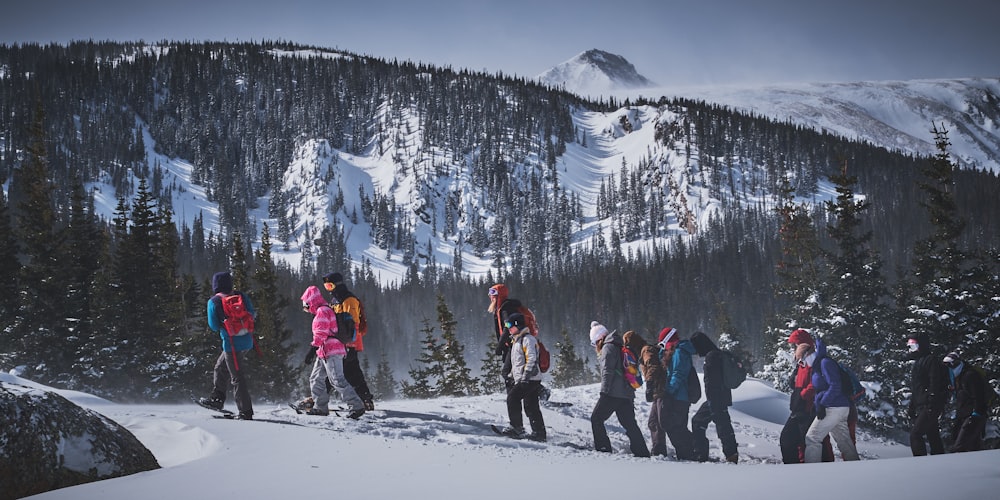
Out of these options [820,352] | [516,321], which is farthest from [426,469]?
[820,352]

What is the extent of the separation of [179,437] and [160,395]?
2053cm

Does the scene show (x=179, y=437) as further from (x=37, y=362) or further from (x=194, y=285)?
(x=194, y=285)

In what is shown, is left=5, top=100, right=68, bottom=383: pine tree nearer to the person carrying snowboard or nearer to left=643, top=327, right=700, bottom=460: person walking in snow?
the person carrying snowboard

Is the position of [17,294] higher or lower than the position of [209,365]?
higher

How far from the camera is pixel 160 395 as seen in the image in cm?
2714

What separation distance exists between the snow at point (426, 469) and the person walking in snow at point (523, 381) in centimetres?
41

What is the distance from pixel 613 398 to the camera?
10336 millimetres

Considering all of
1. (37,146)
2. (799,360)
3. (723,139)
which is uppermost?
(723,139)

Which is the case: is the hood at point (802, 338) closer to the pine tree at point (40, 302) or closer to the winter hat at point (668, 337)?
the winter hat at point (668, 337)

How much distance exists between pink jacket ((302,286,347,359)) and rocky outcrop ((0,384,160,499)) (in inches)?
125

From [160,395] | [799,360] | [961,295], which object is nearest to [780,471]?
[799,360]

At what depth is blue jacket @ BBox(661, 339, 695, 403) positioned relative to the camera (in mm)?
10781

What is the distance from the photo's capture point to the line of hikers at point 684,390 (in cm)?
1009

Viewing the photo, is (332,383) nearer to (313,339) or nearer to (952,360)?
(313,339)
